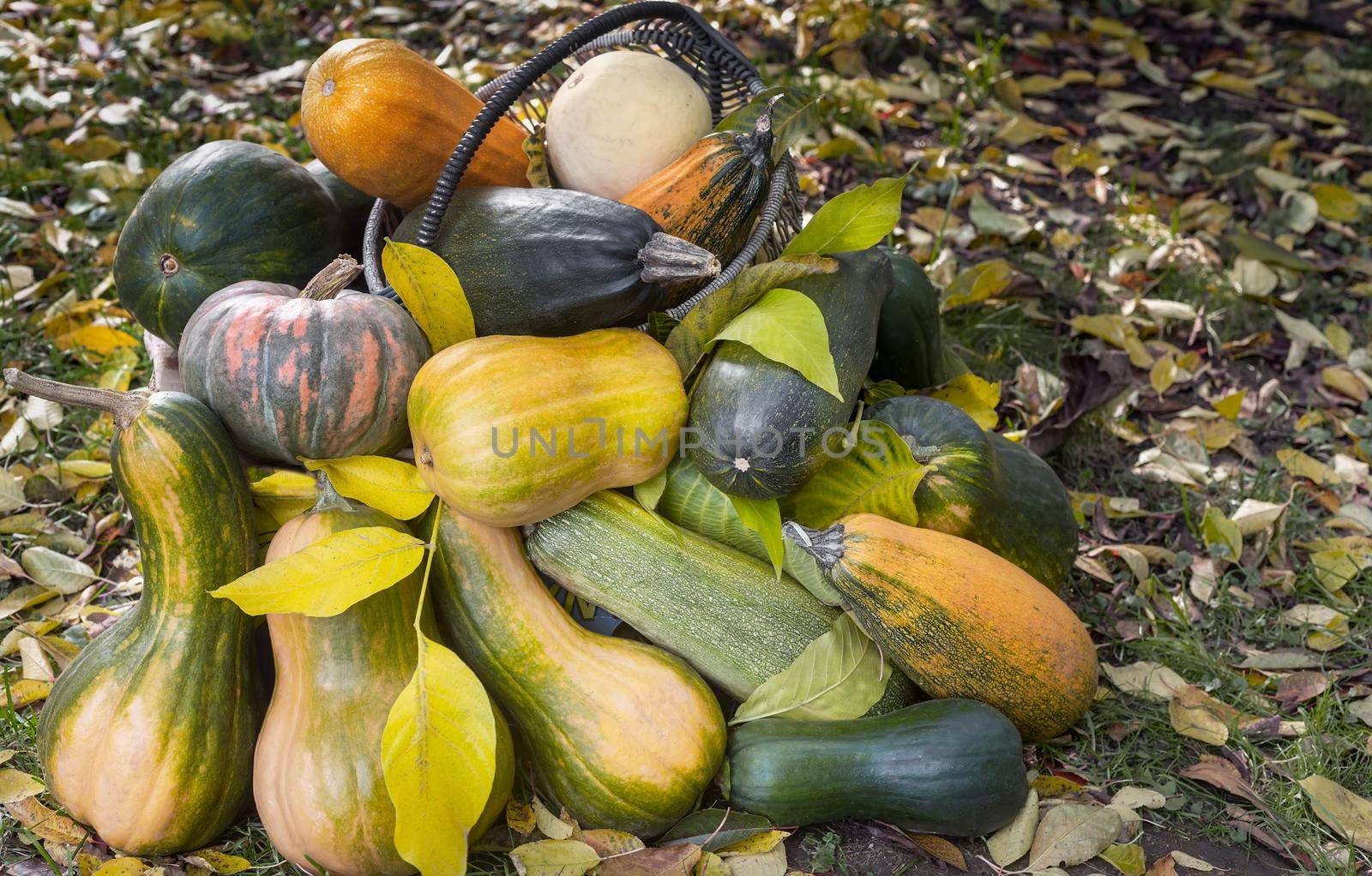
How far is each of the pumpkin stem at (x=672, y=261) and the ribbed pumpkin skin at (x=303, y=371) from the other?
16.6 inches

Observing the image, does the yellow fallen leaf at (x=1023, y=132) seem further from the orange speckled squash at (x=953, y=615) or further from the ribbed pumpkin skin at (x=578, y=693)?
the ribbed pumpkin skin at (x=578, y=693)

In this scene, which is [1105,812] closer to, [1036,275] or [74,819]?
[74,819]

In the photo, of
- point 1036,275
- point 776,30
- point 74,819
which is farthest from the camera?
point 776,30

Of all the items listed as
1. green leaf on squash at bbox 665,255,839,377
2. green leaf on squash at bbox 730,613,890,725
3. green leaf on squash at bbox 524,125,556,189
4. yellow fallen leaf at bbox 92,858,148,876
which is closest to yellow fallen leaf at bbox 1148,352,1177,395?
green leaf on squash at bbox 665,255,839,377

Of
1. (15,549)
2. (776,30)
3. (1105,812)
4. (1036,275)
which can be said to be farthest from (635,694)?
(776,30)

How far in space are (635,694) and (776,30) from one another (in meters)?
3.31

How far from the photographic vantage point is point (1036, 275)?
3.30 m

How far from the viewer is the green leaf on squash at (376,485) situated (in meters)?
1.78

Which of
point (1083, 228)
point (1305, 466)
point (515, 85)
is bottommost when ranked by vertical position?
point (1305, 466)

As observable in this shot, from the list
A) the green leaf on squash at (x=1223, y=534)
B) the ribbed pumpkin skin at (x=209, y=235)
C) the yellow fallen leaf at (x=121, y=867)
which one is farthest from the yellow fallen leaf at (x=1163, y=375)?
→ the yellow fallen leaf at (x=121, y=867)

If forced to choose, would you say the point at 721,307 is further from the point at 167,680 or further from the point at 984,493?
the point at 167,680

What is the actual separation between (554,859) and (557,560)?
0.47 meters

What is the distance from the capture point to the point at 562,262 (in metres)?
1.86

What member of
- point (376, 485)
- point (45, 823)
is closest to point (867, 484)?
point (376, 485)
